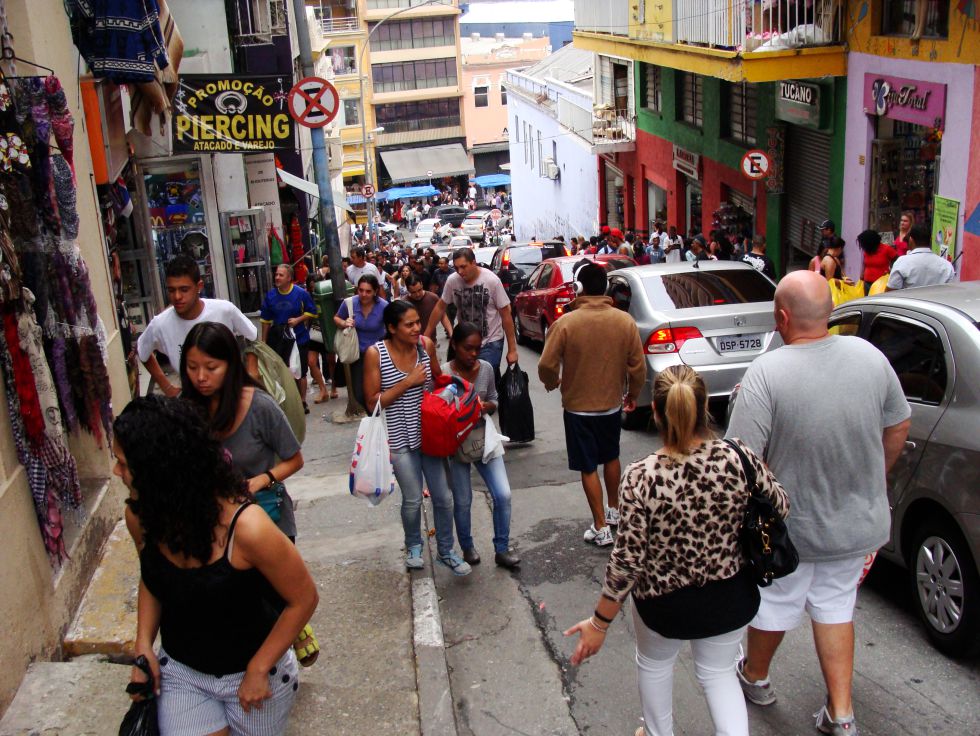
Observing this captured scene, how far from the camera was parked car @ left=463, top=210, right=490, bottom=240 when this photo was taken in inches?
2141

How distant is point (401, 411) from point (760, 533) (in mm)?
2715

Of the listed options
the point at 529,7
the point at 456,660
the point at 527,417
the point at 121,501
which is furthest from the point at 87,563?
the point at 529,7

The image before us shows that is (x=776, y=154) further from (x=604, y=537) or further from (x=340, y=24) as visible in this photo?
(x=340, y=24)

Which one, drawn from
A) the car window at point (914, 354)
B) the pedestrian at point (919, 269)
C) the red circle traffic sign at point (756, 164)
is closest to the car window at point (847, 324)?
the car window at point (914, 354)

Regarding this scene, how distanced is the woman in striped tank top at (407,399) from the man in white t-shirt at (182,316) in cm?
73

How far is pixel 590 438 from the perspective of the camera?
657 centimetres

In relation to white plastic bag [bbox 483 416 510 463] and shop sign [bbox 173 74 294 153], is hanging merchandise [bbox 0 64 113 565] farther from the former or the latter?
shop sign [bbox 173 74 294 153]

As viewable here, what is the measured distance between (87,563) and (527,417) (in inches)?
146

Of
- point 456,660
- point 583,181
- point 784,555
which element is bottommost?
point 583,181

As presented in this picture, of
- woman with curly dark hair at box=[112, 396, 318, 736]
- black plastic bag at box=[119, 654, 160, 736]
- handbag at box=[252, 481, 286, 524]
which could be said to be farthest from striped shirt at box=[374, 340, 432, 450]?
black plastic bag at box=[119, 654, 160, 736]

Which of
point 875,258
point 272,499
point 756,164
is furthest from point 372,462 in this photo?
point 756,164

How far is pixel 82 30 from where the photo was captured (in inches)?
320

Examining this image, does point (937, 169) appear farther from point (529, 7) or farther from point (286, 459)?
point (529, 7)

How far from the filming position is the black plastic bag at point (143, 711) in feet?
11.1
